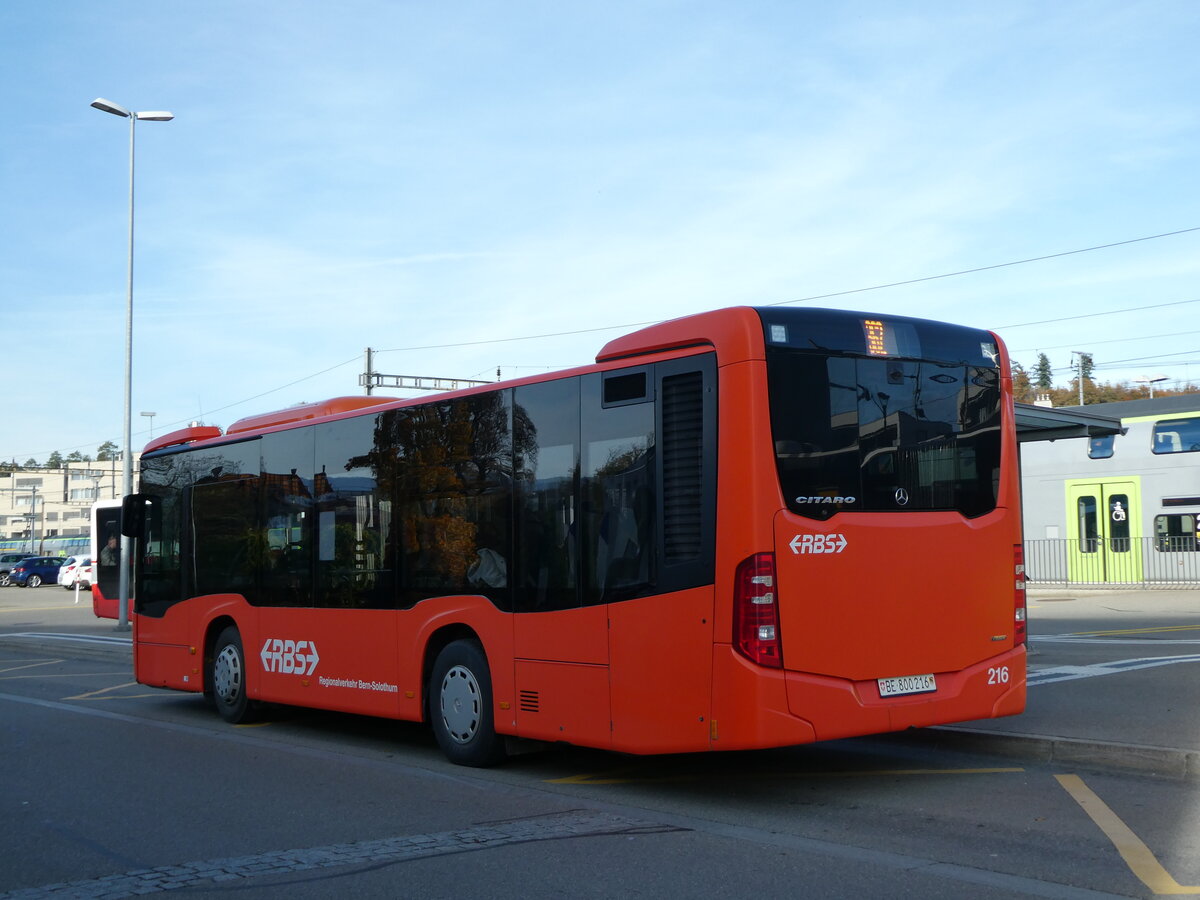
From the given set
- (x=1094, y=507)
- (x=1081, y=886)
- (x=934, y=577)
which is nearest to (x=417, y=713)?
(x=934, y=577)

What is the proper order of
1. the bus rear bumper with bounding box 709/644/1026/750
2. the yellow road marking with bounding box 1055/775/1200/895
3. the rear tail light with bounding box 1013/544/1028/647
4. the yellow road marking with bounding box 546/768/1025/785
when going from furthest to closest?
the yellow road marking with bounding box 546/768/1025/785 < the rear tail light with bounding box 1013/544/1028/647 < the bus rear bumper with bounding box 709/644/1026/750 < the yellow road marking with bounding box 1055/775/1200/895

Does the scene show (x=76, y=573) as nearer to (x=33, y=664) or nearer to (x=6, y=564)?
(x=6, y=564)

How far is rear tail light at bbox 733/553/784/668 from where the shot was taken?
729 centimetres

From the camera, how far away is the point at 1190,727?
9.24 metres

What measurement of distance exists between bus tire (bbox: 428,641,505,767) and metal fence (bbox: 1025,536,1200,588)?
25305 mm

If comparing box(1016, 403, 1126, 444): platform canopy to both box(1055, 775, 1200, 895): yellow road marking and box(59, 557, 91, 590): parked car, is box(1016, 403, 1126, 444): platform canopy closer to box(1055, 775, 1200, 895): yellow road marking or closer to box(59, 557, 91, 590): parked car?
box(1055, 775, 1200, 895): yellow road marking

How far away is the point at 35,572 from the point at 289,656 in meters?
60.8

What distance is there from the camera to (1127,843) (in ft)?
21.4

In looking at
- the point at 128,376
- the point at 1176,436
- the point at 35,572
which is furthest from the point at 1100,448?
the point at 35,572

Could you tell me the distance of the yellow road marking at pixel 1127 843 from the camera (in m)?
5.76

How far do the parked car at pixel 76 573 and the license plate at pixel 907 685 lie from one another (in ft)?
155

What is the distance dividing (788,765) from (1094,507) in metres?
25.4

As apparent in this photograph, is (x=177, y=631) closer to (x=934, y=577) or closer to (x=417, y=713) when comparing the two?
(x=417, y=713)

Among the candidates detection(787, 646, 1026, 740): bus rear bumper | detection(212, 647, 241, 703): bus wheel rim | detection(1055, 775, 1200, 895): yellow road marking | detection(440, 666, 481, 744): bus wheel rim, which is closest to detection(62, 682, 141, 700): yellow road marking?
detection(212, 647, 241, 703): bus wheel rim
